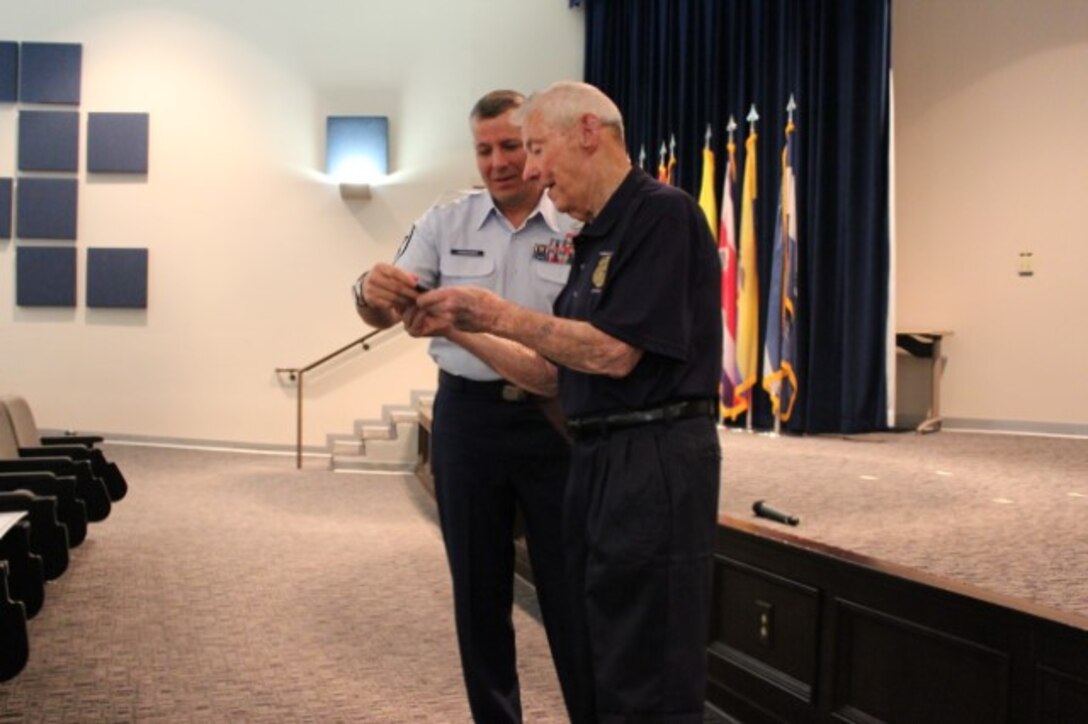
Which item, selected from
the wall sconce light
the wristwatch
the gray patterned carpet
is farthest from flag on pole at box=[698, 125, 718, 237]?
the wristwatch

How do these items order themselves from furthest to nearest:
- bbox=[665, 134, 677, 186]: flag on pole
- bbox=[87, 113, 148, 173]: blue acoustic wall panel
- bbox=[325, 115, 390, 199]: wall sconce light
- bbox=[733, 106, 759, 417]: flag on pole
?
1. bbox=[87, 113, 148, 173]: blue acoustic wall panel
2. bbox=[325, 115, 390, 199]: wall sconce light
3. bbox=[665, 134, 677, 186]: flag on pole
4. bbox=[733, 106, 759, 417]: flag on pole

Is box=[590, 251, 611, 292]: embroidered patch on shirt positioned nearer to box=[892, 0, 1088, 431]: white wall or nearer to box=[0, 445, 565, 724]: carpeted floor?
box=[0, 445, 565, 724]: carpeted floor

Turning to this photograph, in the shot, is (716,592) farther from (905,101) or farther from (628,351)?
(905,101)

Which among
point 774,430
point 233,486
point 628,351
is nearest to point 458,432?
point 628,351

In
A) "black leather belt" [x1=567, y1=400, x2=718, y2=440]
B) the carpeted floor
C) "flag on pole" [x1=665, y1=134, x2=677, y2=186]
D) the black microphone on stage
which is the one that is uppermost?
"flag on pole" [x1=665, y1=134, x2=677, y2=186]

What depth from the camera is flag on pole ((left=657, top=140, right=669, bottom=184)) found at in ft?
24.4

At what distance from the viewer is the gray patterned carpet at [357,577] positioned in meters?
2.77

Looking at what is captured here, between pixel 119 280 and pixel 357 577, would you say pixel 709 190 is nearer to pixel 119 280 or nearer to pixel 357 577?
pixel 357 577

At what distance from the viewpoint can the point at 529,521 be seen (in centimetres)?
203

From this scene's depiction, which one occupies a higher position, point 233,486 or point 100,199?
point 100,199

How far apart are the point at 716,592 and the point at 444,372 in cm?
125

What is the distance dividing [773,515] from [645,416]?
157 cm

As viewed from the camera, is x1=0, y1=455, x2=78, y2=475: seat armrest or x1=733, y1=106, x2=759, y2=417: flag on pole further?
x1=733, y1=106, x2=759, y2=417: flag on pole

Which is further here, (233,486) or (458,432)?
(233,486)
